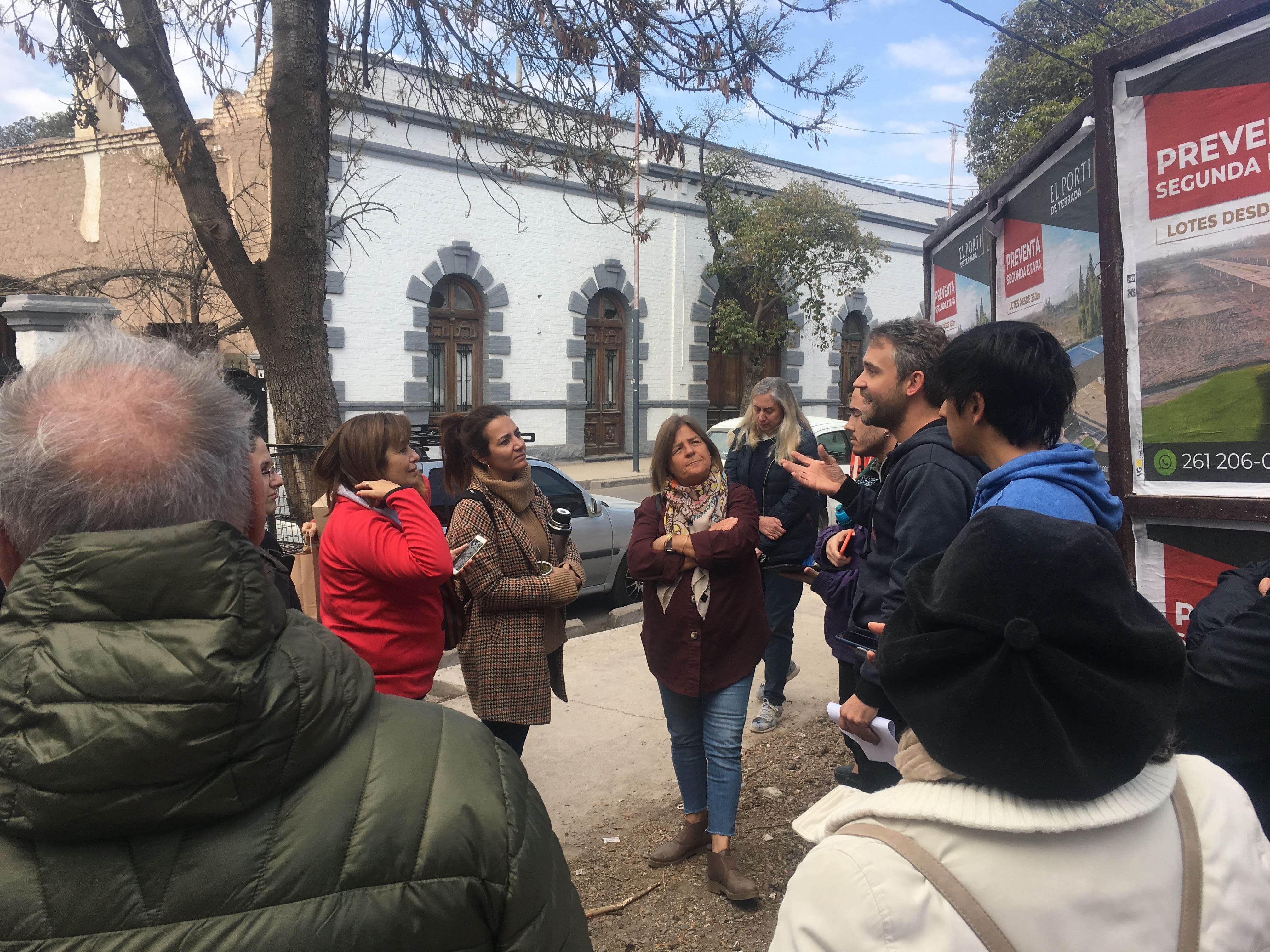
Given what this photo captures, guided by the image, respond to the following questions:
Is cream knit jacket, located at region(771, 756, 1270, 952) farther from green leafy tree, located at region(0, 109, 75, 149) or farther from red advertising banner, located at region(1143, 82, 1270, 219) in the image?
green leafy tree, located at region(0, 109, 75, 149)

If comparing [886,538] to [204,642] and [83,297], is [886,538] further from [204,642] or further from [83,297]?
[83,297]

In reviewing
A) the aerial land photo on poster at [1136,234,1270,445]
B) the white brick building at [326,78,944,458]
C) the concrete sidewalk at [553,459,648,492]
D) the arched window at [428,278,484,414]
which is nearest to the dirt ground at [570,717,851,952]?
the aerial land photo on poster at [1136,234,1270,445]

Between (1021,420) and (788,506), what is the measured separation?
2.52 meters

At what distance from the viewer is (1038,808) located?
3.32 feet

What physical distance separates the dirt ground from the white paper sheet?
1193 millimetres

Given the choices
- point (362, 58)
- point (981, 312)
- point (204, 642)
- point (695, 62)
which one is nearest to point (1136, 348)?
point (981, 312)

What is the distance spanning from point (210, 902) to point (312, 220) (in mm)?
4862

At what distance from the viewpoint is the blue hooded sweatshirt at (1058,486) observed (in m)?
1.97

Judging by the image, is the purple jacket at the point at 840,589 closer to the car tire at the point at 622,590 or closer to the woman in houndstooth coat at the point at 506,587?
the woman in houndstooth coat at the point at 506,587

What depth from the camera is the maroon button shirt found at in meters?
3.26

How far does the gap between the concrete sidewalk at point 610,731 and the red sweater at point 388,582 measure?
801 mm

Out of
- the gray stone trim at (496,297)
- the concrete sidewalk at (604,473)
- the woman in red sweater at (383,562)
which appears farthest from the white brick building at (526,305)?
the woman in red sweater at (383,562)

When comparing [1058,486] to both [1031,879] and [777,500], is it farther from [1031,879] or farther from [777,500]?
[777,500]

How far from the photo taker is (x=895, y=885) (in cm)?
98
